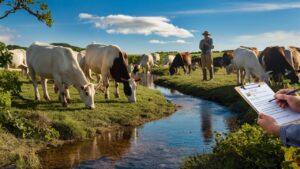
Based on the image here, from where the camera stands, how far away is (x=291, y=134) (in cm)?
299

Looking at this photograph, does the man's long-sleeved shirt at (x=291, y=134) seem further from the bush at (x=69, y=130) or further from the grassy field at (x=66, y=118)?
the bush at (x=69, y=130)

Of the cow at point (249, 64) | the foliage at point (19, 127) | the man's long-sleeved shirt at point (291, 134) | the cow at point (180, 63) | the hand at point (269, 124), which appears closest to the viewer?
the man's long-sleeved shirt at point (291, 134)

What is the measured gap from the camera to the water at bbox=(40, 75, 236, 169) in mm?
8711

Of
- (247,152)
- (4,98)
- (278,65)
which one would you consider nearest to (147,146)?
(4,98)

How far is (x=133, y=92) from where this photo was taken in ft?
52.5

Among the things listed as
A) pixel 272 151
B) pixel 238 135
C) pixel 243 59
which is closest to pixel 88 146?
pixel 238 135

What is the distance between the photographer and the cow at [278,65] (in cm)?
1844

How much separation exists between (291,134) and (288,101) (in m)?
0.52

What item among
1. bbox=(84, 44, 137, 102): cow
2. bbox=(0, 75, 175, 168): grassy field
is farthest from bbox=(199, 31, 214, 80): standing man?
bbox=(84, 44, 137, 102): cow

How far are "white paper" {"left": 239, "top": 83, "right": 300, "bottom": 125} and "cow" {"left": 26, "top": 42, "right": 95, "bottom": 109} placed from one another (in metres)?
10.5

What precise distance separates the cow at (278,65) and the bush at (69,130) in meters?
11.1

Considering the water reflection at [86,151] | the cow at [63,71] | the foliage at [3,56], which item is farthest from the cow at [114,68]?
the foliage at [3,56]

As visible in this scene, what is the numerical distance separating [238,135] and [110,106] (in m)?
8.48

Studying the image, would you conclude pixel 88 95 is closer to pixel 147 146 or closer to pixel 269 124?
pixel 147 146
